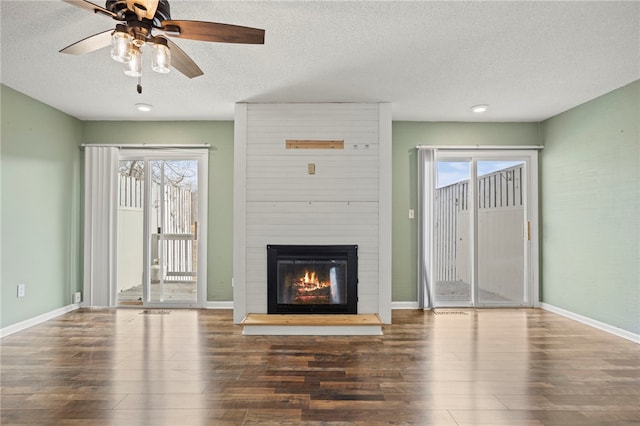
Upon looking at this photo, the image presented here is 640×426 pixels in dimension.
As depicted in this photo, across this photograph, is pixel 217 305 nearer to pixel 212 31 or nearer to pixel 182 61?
pixel 182 61

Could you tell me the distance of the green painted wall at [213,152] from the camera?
5.07 meters

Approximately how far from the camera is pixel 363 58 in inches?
125

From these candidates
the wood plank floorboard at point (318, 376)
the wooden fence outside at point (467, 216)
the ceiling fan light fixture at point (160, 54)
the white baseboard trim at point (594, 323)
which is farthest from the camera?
the wooden fence outside at point (467, 216)

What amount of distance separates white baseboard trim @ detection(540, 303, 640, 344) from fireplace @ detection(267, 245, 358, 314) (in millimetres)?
2656

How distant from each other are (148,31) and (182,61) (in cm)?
42

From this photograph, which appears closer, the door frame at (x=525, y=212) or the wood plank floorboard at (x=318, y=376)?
the wood plank floorboard at (x=318, y=376)

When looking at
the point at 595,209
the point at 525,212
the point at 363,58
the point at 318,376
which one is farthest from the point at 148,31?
the point at 525,212

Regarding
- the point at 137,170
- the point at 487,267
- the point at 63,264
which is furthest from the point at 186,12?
the point at 487,267

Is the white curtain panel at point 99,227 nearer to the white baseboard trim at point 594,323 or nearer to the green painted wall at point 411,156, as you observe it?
the green painted wall at point 411,156

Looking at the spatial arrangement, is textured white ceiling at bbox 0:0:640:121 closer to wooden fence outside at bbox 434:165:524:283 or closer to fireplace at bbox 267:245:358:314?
wooden fence outside at bbox 434:165:524:283

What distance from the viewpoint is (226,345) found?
3512 mm

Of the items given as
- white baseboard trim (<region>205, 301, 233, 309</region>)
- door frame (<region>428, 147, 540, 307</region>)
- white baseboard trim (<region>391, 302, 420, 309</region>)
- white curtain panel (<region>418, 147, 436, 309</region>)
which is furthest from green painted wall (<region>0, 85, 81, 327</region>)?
door frame (<region>428, 147, 540, 307</region>)

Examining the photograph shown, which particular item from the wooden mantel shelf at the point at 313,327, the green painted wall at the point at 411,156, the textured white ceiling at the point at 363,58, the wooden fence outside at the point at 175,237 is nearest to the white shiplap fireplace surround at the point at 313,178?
the textured white ceiling at the point at 363,58

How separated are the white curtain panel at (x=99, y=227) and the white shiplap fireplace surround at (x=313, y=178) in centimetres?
208
